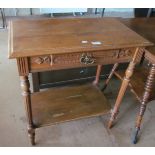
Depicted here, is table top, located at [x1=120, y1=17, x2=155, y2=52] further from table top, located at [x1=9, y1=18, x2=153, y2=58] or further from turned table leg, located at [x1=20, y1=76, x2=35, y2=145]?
turned table leg, located at [x1=20, y1=76, x2=35, y2=145]

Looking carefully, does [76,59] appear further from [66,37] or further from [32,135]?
[32,135]

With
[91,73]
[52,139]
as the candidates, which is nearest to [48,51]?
[52,139]

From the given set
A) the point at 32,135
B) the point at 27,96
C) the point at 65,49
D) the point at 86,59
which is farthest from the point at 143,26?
the point at 32,135

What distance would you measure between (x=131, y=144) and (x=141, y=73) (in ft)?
1.72

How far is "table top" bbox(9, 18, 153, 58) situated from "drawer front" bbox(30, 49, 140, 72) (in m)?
0.05

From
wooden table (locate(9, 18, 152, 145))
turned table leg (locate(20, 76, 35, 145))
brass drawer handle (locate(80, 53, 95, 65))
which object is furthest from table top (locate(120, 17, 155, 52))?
turned table leg (locate(20, 76, 35, 145))

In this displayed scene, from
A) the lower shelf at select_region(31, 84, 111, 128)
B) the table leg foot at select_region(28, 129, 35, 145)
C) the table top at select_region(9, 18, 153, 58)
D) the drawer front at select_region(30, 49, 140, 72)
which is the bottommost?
the table leg foot at select_region(28, 129, 35, 145)

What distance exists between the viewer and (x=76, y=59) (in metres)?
0.97

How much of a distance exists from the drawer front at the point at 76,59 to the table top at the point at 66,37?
0.16ft

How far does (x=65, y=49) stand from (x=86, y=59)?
0.44 ft

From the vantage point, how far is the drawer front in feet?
3.02

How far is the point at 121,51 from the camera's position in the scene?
3.35 feet
